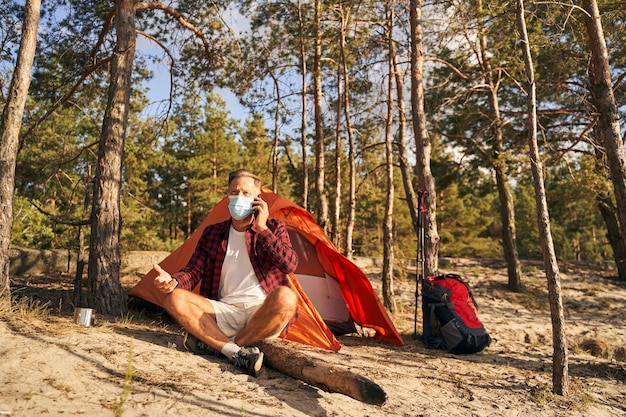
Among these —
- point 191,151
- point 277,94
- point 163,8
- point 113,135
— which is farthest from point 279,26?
point 191,151

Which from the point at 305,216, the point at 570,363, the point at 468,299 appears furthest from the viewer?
the point at 305,216

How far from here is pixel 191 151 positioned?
23.0 meters

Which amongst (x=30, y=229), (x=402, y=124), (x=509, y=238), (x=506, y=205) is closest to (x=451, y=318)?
(x=402, y=124)

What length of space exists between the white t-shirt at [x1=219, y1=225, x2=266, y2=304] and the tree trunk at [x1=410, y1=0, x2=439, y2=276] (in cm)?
335

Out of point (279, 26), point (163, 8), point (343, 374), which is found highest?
point (279, 26)

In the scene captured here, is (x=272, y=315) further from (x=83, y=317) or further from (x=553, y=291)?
(x=553, y=291)

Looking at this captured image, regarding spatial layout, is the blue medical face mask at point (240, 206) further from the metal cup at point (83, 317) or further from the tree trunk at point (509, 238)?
the tree trunk at point (509, 238)

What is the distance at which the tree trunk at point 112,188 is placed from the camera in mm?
5566

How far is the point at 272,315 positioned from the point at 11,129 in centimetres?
399

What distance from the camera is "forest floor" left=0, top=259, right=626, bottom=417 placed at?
265cm

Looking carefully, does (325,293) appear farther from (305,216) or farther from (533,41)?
(533,41)

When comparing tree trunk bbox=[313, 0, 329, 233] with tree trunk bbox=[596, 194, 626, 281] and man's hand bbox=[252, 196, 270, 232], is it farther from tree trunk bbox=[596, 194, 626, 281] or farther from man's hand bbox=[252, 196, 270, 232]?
tree trunk bbox=[596, 194, 626, 281]

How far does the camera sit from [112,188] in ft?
19.0

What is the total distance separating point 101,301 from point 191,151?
18339 mm
